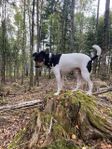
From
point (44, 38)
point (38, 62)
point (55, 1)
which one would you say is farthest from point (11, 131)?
point (44, 38)

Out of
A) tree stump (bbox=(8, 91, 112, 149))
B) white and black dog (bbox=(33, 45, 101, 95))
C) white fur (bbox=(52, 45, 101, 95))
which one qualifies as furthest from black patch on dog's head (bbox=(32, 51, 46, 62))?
tree stump (bbox=(8, 91, 112, 149))

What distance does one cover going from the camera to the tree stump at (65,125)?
530 cm

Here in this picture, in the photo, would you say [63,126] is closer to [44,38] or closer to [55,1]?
[55,1]

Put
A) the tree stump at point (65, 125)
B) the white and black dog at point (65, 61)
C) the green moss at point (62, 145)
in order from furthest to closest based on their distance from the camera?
1. the white and black dog at point (65, 61)
2. the tree stump at point (65, 125)
3. the green moss at point (62, 145)

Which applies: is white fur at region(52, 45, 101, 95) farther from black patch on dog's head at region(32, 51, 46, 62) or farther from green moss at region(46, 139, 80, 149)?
green moss at region(46, 139, 80, 149)

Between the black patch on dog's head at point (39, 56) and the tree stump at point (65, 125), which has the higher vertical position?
the black patch on dog's head at point (39, 56)

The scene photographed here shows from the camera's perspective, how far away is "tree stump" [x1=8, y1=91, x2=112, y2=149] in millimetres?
5297

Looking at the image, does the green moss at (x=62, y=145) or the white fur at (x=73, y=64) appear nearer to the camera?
the green moss at (x=62, y=145)

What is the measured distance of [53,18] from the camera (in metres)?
34.4

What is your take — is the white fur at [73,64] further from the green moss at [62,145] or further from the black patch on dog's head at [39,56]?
the green moss at [62,145]

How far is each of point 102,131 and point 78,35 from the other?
37.5 m

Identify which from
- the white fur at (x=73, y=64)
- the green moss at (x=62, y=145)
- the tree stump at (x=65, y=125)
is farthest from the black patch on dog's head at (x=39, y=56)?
the green moss at (x=62, y=145)

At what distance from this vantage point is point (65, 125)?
5.60 meters

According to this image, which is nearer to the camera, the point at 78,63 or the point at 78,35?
the point at 78,63
